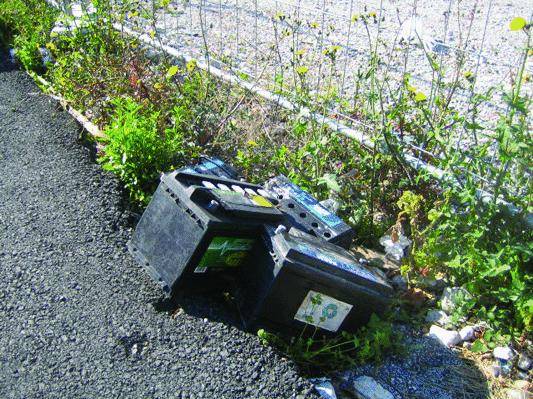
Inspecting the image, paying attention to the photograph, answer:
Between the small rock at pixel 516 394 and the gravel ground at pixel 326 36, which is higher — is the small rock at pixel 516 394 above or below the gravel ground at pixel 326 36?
below

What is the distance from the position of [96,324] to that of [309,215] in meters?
1.25

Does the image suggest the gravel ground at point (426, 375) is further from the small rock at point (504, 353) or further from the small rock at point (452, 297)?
the small rock at point (452, 297)

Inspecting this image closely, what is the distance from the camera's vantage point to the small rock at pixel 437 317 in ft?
11.0

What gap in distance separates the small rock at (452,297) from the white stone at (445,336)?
137mm

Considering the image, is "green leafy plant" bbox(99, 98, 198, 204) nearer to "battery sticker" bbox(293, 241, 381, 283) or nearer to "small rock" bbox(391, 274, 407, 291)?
"battery sticker" bbox(293, 241, 381, 283)

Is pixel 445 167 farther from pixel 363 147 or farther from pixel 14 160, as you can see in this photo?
pixel 14 160

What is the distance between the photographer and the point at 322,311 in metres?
2.93

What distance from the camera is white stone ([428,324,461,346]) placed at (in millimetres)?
3229

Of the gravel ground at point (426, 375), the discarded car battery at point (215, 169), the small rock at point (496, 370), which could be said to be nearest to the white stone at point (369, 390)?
the gravel ground at point (426, 375)

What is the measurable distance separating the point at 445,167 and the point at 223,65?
7.45 ft

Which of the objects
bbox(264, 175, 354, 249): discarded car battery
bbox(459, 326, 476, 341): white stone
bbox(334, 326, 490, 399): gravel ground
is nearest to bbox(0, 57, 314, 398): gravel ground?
bbox(334, 326, 490, 399): gravel ground

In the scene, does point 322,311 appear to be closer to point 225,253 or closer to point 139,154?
point 225,253

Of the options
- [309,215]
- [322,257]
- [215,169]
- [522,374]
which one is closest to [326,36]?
[215,169]

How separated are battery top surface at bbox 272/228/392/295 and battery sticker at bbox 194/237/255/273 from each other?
0.21 meters
